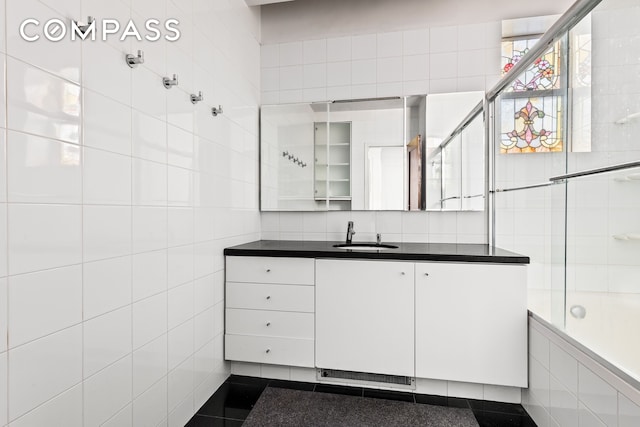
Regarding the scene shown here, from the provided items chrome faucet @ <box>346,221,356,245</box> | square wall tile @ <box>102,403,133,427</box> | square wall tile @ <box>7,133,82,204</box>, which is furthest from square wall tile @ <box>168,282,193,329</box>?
chrome faucet @ <box>346,221,356,245</box>

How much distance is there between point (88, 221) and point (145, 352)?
63 centimetres

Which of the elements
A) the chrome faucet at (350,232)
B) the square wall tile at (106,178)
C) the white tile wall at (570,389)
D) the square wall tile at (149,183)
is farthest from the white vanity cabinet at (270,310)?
the white tile wall at (570,389)

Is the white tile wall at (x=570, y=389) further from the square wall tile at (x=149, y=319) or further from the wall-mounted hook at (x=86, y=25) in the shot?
the wall-mounted hook at (x=86, y=25)

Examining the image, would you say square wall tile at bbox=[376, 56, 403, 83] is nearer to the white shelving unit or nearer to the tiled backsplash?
the white shelving unit

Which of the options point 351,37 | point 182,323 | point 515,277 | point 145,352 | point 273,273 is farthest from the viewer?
point 351,37

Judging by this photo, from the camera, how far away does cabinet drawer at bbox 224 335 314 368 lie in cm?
210

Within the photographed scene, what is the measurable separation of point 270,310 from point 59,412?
46.4 inches

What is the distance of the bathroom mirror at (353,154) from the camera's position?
249 centimetres

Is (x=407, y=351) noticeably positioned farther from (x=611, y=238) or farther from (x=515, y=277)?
(x=611, y=238)

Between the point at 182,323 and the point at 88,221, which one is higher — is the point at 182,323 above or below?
below

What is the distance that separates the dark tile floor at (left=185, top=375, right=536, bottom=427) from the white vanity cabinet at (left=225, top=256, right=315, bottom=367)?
161 mm

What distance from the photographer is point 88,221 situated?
1162mm

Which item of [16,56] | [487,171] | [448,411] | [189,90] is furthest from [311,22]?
[448,411]

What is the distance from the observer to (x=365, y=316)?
2027mm
